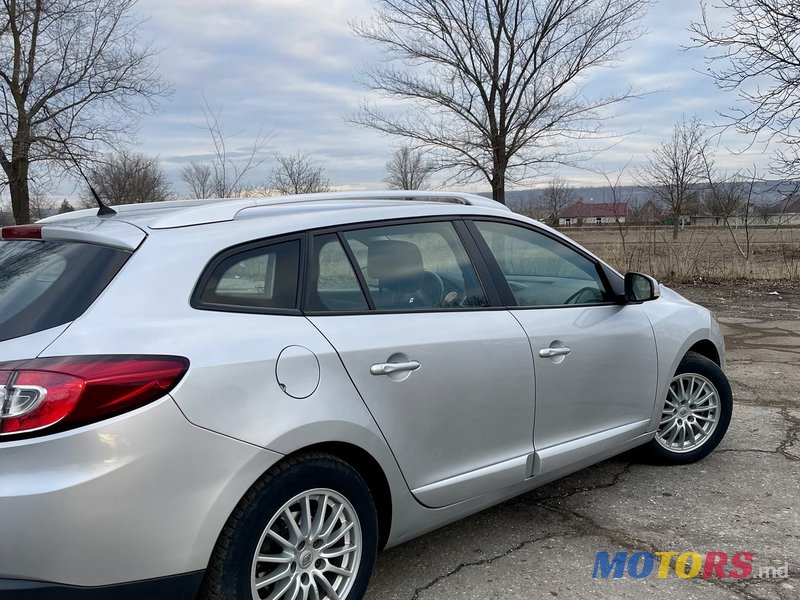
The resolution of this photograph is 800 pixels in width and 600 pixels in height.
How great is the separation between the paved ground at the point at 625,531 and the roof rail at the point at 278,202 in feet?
5.59

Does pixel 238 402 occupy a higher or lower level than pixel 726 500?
higher

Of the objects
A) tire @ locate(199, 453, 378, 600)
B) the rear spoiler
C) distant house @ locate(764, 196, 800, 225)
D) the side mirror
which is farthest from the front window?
distant house @ locate(764, 196, 800, 225)

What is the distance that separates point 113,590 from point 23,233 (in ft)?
4.63

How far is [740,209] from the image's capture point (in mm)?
14609

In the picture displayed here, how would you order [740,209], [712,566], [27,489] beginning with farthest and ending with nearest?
[740,209]
[712,566]
[27,489]

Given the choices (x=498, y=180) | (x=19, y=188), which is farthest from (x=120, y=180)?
(x=498, y=180)

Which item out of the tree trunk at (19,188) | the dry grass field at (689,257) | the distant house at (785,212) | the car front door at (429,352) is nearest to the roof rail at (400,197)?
the car front door at (429,352)

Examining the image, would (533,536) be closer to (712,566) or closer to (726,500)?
(712,566)

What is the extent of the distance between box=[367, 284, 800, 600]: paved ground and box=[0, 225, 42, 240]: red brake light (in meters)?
2.00

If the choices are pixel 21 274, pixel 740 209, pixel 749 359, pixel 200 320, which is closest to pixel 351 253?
pixel 200 320

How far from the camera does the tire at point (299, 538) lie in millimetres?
2045

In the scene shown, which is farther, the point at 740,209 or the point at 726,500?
the point at 740,209

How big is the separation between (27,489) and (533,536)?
2.38 meters

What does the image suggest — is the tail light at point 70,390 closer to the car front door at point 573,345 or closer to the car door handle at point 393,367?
the car door handle at point 393,367
